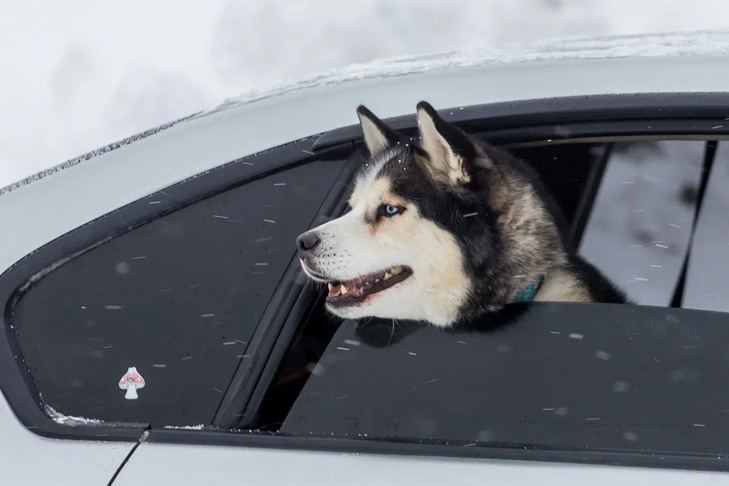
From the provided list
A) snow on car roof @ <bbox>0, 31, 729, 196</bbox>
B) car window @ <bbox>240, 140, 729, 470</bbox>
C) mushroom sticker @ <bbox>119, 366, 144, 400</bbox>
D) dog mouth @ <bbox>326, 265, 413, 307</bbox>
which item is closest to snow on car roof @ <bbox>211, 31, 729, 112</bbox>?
snow on car roof @ <bbox>0, 31, 729, 196</bbox>

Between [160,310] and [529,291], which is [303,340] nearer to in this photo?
[160,310]

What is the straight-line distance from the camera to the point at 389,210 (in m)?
2.59

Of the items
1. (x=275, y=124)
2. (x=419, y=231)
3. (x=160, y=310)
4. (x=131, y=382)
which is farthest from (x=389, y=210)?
(x=131, y=382)

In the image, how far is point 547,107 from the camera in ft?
6.73

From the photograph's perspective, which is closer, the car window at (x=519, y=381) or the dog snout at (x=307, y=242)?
the car window at (x=519, y=381)

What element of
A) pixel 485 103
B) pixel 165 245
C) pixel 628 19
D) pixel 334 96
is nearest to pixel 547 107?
pixel 485 103

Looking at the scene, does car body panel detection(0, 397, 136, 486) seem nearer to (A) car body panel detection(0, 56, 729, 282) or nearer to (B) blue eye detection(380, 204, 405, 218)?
(A) car body panel detection(0, 56, 729, 282)

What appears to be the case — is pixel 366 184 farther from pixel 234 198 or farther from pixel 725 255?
pixel 725 255

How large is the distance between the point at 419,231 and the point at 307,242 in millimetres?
604

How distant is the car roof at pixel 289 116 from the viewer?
2.02m

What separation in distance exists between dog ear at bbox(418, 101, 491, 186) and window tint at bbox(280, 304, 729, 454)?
0.54 meters

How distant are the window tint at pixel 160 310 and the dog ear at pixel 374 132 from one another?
0.29 m

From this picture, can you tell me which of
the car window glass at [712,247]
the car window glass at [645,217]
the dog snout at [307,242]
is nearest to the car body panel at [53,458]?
the dog snout at [307,242]

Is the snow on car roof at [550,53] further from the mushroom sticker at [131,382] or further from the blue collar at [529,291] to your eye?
the mushroom sticker at [131,382]
